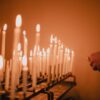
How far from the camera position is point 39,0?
2.94 meters

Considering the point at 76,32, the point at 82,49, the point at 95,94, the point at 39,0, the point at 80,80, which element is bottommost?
the point at 95,94

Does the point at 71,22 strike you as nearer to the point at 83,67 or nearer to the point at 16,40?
the point at 83,67

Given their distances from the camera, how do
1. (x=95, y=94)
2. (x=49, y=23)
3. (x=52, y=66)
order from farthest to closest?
(x=49, y=23), (x=95, y=94), (x=52, y=66)

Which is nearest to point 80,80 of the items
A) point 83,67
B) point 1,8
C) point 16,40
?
point 83,67

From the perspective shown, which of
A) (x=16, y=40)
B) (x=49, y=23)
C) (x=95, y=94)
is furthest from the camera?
(x=49, y=23)

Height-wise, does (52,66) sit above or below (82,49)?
below

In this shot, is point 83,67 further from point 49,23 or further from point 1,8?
point 1,8

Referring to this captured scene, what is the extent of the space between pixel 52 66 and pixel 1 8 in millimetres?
1888

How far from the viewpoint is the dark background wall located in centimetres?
270

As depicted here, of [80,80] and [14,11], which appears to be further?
[14,11]

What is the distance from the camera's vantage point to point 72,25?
2.80 meters

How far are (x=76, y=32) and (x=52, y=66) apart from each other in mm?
1449

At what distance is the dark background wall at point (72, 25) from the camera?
2697mm

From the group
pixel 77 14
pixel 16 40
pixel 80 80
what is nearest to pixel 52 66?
pixel 16 40
